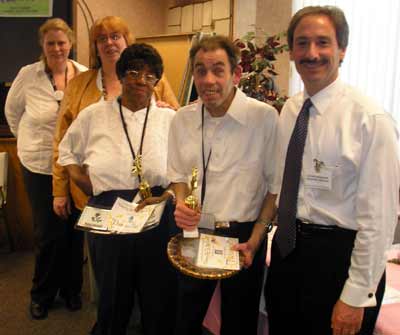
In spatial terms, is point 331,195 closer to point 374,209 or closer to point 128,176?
point 374,209

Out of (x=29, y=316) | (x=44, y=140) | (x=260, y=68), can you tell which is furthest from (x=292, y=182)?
(x=29, y=316)

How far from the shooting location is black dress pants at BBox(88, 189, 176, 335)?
1.81 meters

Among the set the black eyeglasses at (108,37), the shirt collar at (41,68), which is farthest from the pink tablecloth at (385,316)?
the shirt collar at (41,68)

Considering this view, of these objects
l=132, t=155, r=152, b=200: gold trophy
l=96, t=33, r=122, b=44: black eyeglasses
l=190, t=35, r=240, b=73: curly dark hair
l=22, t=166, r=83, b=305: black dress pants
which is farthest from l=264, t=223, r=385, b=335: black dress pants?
l=22, t=166, r=83, b=305: black dress pants

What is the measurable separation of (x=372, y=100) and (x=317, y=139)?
198mm

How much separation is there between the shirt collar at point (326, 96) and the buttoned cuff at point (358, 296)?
54 centimetres

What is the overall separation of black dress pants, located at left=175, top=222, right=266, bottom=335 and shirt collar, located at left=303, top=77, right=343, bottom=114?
0.52m

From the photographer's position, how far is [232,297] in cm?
161

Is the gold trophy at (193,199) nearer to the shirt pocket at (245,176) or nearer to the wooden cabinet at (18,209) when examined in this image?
the shirt pocket at (245,176)

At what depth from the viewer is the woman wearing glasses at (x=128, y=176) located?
5.76 ft

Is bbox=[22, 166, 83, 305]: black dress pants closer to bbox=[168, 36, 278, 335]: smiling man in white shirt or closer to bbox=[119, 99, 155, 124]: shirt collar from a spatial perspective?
bbox=[119, 99, 155, 124]: shirt collar

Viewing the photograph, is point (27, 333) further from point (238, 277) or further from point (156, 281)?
point (238, 277)

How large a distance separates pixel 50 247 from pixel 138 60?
1395 mm

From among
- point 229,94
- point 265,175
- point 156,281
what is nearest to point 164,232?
point 156,281
